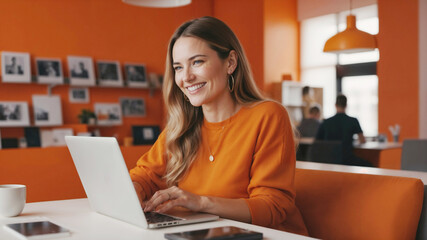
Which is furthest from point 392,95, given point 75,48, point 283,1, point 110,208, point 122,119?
point 110,208

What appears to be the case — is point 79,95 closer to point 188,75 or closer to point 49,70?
point 49,70

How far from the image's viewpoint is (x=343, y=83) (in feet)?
28.0

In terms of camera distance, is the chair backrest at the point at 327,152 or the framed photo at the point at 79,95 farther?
the framed photo at the point at 79,95

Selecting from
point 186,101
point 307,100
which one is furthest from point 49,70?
point 186,101

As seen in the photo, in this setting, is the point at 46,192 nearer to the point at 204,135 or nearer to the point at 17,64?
the point at 204,135

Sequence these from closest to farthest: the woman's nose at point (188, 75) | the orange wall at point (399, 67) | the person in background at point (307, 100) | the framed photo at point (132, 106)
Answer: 1. the woman's nose at point (188, 75)
2. the orange wall at point (399, 67)
3. the framed photo at point (132, 106)
4. the person in background at point (307, 100)

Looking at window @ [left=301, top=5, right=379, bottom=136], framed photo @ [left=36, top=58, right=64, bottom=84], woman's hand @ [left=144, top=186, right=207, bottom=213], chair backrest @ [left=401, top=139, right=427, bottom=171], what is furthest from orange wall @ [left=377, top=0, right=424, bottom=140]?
woman's hand @ [left=144, top=186, right=207, bottom=213]

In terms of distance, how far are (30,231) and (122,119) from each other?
594 cm

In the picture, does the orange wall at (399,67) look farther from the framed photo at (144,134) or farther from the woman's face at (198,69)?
the woman's face at (198,69)

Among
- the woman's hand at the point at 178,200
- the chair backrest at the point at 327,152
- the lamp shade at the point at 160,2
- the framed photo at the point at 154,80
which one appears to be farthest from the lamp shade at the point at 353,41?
the woman's hand at the point at 178,200

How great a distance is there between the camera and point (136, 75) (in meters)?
7.04

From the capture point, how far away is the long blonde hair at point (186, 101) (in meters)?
1.77

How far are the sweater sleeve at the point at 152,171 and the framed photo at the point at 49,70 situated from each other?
4.72 metres

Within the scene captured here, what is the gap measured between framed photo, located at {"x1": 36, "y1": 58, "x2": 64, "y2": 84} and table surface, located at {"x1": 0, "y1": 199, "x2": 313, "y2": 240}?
16.1ft
